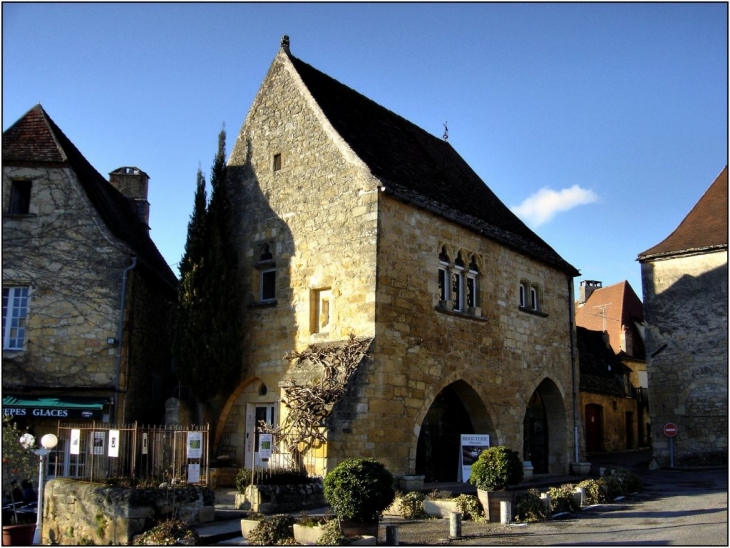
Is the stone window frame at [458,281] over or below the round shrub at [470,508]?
over

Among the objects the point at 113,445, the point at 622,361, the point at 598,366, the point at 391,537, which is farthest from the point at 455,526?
the point at 622,361

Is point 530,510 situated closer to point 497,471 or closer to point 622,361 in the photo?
point 497,471

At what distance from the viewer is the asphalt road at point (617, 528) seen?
9.75 m

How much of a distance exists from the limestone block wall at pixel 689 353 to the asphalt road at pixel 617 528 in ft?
24.8

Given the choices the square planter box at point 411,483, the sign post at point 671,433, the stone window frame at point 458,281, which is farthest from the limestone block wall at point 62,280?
the sign post at point 671,433

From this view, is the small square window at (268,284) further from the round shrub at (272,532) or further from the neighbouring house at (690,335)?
the neighbouring house at (690,335)

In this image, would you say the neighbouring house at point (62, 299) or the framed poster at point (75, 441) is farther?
the neighbouring house at point (62, 299)

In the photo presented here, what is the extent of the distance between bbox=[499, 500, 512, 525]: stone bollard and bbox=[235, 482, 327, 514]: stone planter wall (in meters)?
3.07

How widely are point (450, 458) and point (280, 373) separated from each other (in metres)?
4.30

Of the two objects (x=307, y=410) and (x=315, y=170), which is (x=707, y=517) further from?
(x=315, y=170)

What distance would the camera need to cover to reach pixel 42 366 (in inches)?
612

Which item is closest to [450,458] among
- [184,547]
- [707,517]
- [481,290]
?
[481,290]

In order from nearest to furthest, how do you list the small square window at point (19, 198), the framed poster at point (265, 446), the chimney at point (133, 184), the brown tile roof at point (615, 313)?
the framed poster at point (265, 446)
the small square window at point (19, 198)
the chimney at point (133, 184)
the brown tile roof at point (615, 313)

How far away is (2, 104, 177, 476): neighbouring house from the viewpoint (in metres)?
15.3
